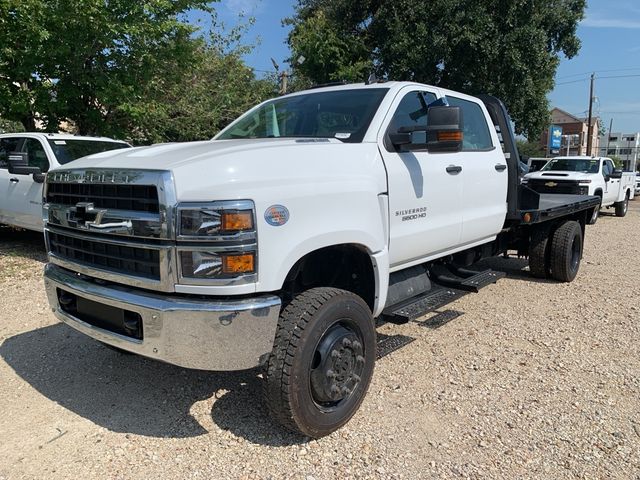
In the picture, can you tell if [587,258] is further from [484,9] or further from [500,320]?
[484,9]

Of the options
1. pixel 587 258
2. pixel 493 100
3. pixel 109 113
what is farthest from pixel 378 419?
pixel 109 113

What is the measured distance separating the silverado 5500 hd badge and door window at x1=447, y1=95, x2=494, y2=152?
1.03 metres

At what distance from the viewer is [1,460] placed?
9.11 ft

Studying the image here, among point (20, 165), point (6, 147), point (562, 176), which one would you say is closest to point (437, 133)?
point (20, 165)

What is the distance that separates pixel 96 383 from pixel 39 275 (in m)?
3.56

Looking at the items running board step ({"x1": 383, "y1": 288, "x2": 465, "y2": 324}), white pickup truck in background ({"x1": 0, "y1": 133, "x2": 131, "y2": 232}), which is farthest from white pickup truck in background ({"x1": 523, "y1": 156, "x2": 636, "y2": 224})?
white pickup truck in background ({"x1": 0, "y1": 133, "x2": 131, "y2": 232})

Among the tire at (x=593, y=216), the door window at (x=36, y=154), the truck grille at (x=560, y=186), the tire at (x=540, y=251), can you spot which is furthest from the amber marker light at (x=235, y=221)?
the truck grille at (x=560, y=186)

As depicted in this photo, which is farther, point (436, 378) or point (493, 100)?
point (493, 100)

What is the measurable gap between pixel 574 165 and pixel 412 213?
1395cm

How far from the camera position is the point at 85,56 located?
9.43 meters

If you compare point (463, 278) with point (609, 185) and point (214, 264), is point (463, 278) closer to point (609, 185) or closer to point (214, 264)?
point (214, 264)

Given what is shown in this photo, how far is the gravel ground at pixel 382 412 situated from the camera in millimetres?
2760

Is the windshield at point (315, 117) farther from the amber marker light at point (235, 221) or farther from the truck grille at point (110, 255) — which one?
the truck grille at point (110, 255)

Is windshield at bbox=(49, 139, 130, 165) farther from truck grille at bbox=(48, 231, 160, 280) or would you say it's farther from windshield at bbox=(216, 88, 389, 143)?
truck grille at bbox=(48, 231, 160, 280)
